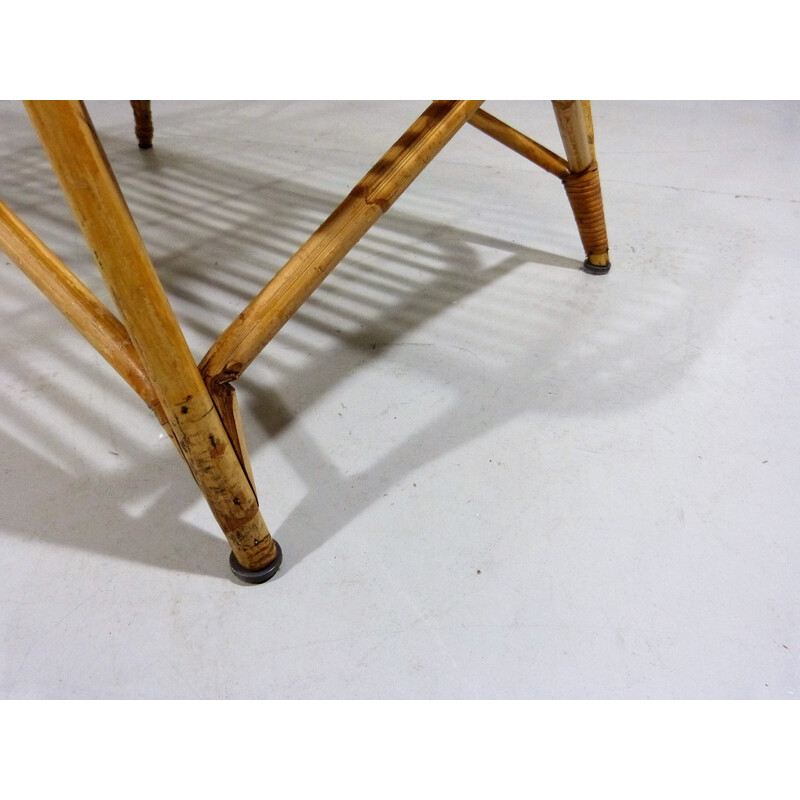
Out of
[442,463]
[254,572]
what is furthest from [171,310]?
[442,463]

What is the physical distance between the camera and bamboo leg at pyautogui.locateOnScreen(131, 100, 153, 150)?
1437 mm

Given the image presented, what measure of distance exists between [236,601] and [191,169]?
3.56ft

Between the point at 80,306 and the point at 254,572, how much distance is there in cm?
32

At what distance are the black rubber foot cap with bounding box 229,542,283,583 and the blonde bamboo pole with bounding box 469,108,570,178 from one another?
0.66 m

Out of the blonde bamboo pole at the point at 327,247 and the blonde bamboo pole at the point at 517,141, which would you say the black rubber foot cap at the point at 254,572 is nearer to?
the blonde bamboo pole at the point at 327,247

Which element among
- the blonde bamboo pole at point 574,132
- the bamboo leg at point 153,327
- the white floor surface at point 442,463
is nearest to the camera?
the bamboo leg at point 153,327

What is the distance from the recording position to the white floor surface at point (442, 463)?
66cm

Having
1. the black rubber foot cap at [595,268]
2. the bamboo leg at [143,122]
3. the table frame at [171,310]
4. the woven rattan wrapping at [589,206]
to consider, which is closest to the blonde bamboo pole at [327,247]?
the table frame at [171,310]

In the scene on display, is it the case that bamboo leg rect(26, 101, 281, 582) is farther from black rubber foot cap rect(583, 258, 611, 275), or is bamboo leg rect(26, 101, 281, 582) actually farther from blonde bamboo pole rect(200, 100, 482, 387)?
black rubber foot cap rect(583, 258, 611, 275)

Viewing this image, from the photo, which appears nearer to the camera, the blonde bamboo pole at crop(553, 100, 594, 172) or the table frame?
the table frame

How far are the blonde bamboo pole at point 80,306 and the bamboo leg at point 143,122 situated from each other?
801 millimetres

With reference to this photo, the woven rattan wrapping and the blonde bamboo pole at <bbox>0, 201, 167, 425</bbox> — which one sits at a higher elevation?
the blonde bamboo pole at <bbox>0, 201, 167, 425</bbox>

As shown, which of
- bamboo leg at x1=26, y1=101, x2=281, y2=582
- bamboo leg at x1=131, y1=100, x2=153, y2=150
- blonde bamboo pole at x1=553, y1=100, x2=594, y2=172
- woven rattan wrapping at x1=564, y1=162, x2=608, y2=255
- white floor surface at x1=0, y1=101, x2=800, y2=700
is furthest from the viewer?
bamboo leg at x1=131, y1=100, x2=153, y2=150

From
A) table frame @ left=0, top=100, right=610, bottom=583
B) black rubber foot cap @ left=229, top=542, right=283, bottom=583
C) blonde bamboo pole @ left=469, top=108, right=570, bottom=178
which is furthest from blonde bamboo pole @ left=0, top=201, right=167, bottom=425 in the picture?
blonde bamboo pole @ left=469, top=108, right=570, bottom=178
